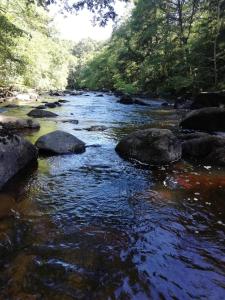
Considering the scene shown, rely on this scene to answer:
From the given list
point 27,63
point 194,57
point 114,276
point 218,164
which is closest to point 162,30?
point 194,57

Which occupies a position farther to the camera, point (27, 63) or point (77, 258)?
point (27, 63)

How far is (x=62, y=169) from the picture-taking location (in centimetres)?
653

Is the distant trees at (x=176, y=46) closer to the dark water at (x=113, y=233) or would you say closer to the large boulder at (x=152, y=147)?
the large boulder at (x=152, y=147)

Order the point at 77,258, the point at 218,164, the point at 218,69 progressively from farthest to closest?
the point at 218,69 → the point at 218,164 → the point at 77,258

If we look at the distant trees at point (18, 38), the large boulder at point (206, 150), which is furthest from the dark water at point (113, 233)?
the distant trees at point (18, 38)

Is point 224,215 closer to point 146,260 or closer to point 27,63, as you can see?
point 146,260

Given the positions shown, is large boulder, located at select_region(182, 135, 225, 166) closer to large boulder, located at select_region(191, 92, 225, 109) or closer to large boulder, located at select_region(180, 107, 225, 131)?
large boulder, located at select_region(180, 107, 225, 131)

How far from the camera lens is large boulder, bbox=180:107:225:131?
10.9m

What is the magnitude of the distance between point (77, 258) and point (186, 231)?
1445mm

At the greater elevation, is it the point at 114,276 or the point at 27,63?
the point at 27,63

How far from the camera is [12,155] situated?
19.6 feet

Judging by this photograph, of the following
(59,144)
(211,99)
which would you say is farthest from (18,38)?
(59,144)

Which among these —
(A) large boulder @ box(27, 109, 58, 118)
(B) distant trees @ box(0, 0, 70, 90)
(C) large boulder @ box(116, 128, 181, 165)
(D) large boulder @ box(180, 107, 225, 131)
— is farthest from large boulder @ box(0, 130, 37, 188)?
(B) distant trees @ box(0, 0, 70, 90)

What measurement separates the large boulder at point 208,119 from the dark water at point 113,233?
467 cm
